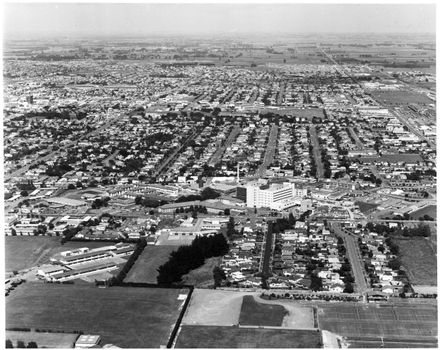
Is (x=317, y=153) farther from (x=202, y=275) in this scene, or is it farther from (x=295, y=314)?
(x=295, y=314)

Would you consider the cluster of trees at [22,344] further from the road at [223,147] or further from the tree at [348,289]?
the road at [223,147]

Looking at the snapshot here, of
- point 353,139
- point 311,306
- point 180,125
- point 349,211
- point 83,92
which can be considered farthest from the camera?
point 83,92

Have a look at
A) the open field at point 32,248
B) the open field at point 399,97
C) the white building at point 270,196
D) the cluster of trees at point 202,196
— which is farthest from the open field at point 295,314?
the open field at point 399,97

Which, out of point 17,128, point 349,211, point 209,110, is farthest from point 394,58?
point 349,211

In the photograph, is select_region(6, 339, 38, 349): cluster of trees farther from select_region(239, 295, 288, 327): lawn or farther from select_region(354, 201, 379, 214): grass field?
select_region(354, 201, 379, 214): grass field

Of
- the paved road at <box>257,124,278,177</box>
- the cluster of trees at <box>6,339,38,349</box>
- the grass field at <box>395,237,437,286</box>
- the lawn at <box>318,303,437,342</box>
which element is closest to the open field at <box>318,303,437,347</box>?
the lawn at <box>318,303,437,342</box>

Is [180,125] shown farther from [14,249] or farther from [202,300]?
[202,300]
